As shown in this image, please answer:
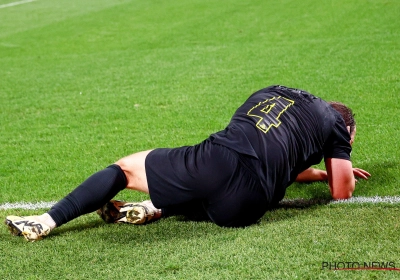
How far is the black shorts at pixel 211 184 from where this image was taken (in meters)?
4.34

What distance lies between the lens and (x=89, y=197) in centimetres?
450

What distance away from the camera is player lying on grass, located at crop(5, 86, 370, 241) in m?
4.36

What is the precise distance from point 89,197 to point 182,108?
3.50 m

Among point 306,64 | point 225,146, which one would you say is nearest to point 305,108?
point 225,146

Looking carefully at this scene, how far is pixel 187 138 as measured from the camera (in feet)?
22.3

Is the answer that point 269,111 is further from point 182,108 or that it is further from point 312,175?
point 182,108

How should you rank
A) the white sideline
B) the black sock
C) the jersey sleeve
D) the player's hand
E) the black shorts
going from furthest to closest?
the player's hand
the white sideline
the jersey sleeve
the black sock
the black shorts

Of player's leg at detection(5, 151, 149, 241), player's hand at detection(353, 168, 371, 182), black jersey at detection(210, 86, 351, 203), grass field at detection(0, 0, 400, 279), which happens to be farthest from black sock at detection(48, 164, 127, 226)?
player's hand at detection(353, 168, 371, 182)

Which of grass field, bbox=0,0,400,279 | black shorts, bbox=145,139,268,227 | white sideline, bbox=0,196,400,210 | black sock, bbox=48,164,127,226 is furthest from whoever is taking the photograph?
white sideline, bbox=0,196,400,210

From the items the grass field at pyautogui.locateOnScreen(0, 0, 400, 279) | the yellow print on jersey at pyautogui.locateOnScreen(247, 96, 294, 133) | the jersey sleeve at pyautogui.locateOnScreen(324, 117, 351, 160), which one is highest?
the yellow print on jersey at pyautogui.locateOnScreen(247, 96, 294, 133)

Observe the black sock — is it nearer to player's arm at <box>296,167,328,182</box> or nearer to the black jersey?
the black jersey

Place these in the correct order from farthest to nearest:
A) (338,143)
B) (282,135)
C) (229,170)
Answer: (338,143) → (282,135) → (229,170)

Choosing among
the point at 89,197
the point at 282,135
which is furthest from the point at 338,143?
the point at 89,197

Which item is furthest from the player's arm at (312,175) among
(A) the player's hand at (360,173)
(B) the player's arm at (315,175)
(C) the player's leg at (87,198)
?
(C) the player's leg at (87,198)
